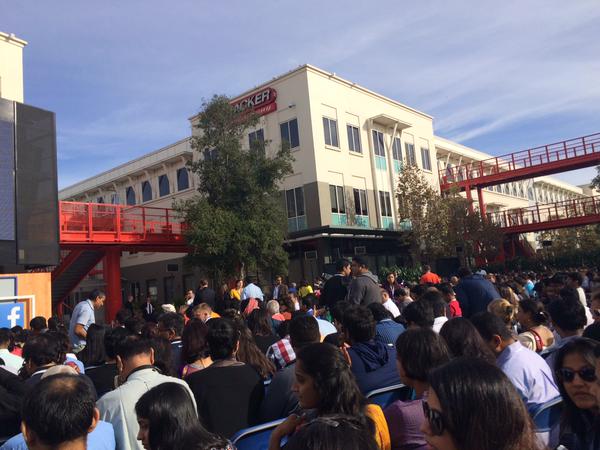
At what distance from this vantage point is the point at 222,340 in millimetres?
3969

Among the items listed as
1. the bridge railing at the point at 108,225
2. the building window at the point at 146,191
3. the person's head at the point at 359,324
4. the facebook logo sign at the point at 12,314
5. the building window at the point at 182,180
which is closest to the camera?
the person's head at the point at 359,324

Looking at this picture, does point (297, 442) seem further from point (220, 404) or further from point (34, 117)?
point (34, 117)

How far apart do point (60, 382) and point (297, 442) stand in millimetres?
1590

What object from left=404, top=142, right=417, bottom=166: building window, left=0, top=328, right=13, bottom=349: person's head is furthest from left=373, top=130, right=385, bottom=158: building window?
left=0, top=328, right=13, bottom=349: person's head

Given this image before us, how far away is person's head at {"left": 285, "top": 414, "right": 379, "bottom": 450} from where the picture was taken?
140 centimetres

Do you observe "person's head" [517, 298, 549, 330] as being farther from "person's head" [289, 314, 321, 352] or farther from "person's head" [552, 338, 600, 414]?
"person's head" [552, 338, 600, 414]

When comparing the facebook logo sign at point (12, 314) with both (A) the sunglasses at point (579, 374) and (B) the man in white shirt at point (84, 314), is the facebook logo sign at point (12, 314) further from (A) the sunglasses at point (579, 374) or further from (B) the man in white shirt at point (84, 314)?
(A) the sunglasses at point (579, 374)

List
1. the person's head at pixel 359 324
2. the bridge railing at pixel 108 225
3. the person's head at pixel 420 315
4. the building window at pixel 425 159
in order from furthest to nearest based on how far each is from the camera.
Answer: the building window at pixel 425 159, the bridge railing at pixel 108 225, the person's head at pixel 420 315, the person's head at pixel 359 324

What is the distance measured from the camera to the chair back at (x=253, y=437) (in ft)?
9.82

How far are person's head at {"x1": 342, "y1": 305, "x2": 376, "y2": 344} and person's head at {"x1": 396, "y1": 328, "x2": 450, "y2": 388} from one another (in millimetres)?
1346

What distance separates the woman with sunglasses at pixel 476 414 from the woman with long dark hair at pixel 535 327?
339 centimetres

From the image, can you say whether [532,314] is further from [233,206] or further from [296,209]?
[296,209]

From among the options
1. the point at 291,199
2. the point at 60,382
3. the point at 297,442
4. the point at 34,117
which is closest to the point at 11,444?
the point at 60,382

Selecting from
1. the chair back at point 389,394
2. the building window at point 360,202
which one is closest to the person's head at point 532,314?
the chair back at point 389,394
